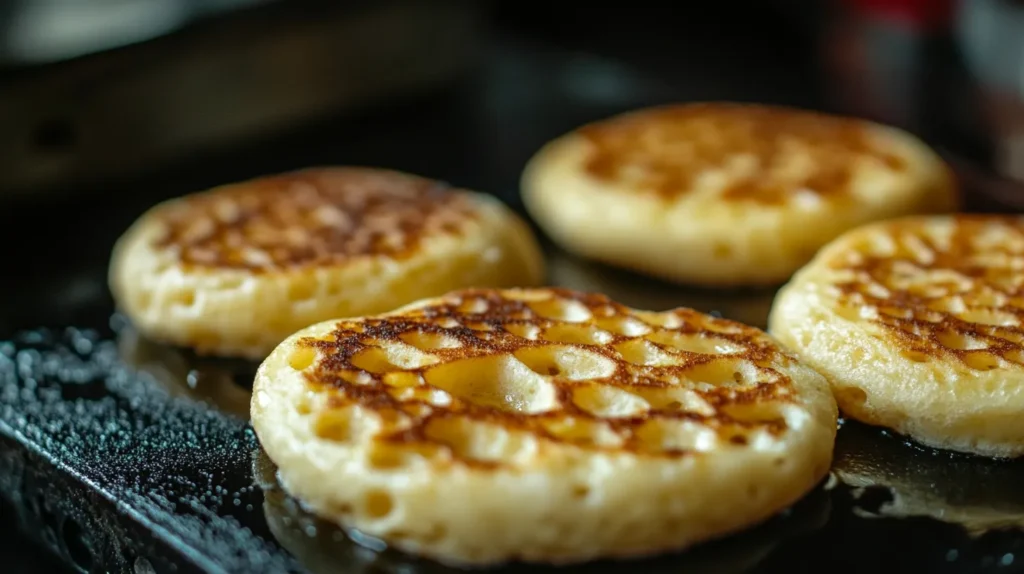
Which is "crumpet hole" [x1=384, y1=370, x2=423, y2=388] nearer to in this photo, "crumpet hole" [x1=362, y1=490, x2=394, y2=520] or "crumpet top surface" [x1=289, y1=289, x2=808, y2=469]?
"crumpet top surface" [x1=289, y1=289, x2=808, y2=469]

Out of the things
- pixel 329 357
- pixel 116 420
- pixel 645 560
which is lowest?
pixel 116 420

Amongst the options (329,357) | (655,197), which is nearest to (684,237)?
(655,197)

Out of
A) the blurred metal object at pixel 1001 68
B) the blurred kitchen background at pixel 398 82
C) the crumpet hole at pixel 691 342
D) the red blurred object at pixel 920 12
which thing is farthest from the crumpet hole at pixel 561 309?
the red blurred object at pixel 920 12

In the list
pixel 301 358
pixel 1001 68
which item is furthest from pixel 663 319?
pixel 1001 68

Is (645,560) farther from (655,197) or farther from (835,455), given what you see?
(655,197)

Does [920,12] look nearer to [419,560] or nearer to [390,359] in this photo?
[390,359]
